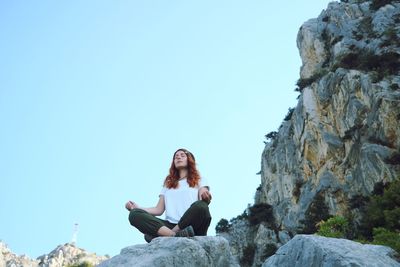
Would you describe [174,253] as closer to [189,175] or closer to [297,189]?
[189,175]

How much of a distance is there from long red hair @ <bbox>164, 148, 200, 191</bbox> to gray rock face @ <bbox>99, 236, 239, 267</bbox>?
1152mm

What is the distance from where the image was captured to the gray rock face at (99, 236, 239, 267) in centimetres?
590

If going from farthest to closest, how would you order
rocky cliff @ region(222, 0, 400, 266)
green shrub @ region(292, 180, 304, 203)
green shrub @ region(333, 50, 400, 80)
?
green shrub @ region(292, 180, 304, 203), green shrub @ region(333, 50, 400, 80), rocky cliff @ region(222, 0, 400, 266)

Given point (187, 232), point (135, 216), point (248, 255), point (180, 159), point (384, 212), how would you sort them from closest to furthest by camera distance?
1. point (187, 232)
2. point (135, 216)
3. point (180, 159)
4. point (384, 212)
5. point (248, 255)

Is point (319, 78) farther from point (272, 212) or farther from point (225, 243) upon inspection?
point (225, 243)

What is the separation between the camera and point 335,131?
137ft

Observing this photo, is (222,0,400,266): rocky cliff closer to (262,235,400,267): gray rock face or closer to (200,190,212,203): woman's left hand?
(262,235,400,267): gray rock face

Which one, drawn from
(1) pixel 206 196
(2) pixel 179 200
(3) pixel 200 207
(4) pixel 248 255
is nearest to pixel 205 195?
(1) pixel 206 196

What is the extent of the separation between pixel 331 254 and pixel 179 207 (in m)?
2.45

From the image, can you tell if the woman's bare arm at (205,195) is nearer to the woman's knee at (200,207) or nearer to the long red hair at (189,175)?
the woman's knee at (200,207)

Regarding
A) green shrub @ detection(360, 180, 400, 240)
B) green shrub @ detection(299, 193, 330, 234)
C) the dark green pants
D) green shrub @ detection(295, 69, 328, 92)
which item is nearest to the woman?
the dark green pants

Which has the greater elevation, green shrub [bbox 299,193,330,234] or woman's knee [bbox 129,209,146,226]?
green shrub [bbox 299,193,330,234]

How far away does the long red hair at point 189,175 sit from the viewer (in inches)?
289

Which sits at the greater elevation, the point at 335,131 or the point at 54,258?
the point at 54,258
